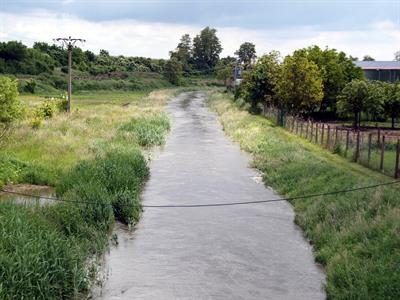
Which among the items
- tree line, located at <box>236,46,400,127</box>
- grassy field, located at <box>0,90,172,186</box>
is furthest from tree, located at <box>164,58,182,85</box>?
grassy field, located at <box>0,90,172,186</box>

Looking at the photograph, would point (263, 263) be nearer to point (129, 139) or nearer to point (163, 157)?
point (163, 157)

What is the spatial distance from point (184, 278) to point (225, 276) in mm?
935

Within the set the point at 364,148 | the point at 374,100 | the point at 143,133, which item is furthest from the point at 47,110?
the point at 364,148

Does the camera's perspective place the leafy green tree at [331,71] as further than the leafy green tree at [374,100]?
Yes

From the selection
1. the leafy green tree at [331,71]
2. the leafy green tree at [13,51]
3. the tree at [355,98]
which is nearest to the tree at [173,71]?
the leafy green tree at [13,51]

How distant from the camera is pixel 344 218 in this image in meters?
16.5

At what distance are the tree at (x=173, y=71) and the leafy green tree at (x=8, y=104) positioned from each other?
404 feet

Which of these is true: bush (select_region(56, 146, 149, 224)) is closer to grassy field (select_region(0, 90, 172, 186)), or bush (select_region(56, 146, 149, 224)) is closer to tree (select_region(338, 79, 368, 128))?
grassy field (select_region(0, 90, 172, 186))

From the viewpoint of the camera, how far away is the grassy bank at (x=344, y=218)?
12031mm

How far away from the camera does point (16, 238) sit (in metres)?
12.4

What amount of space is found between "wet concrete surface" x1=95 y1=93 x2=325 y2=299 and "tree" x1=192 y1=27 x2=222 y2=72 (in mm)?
163830

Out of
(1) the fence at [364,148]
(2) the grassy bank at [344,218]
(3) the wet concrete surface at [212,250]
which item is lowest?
(3) the wet concrete surface at [212,250]

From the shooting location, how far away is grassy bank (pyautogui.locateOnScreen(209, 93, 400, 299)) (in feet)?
39.5

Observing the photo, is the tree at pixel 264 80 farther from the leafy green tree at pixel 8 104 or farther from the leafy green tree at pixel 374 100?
the leafy green tree at pixel 8 104
